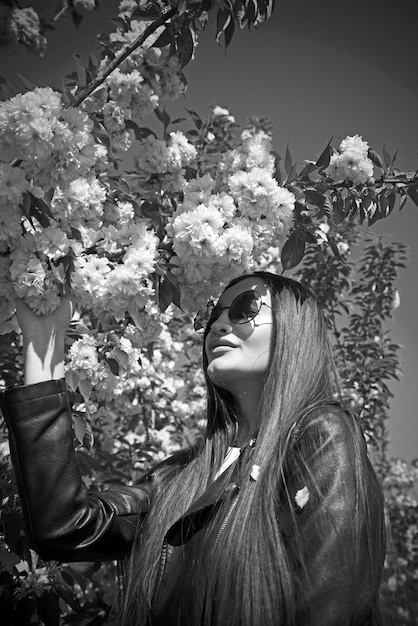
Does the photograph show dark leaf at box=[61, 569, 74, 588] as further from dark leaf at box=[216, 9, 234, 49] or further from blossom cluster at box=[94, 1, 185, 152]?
dark leaf at box=[216, 9, 234, 49]

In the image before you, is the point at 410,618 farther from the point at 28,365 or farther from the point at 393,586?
the point at 28,365

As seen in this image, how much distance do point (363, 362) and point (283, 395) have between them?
10.9 ft

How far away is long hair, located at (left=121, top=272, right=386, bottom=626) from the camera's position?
1.02 metres

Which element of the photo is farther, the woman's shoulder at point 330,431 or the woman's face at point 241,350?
the woman's face at point 241,350

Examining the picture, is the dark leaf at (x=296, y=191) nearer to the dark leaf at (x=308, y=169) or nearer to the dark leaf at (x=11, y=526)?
the dark leaf at (x=308, y=169)

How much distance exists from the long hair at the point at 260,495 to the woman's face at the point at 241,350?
3 centimetres

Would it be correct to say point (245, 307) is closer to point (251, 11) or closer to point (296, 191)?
point (296, 191)

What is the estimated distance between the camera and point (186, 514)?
47.0 inches

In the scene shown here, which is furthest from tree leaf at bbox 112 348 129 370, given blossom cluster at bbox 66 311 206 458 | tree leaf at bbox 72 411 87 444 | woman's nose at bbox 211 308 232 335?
woman's nose at bbox 211 308 232 335

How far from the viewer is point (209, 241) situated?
143 centimetres

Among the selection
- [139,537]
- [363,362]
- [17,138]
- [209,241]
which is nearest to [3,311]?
[17,138]

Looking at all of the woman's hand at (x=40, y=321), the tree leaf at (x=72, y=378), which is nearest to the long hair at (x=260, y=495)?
the tree leaf at (x=72, y=378)

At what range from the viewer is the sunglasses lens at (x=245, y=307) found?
1.50 meters

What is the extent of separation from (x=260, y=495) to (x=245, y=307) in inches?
22.5
